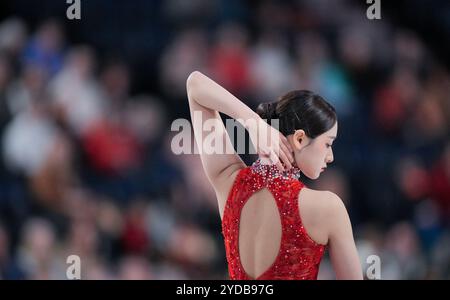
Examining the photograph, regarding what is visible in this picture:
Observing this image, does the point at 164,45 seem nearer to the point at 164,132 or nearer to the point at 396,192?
the point at 164,132

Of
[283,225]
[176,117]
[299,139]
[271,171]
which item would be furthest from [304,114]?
[176,117]

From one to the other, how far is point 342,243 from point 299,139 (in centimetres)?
34

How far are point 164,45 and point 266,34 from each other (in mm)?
719

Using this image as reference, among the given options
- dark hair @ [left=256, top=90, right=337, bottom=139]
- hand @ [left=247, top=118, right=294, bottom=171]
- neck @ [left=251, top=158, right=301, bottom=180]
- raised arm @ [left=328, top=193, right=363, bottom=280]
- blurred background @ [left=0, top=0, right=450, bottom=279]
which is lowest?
raised arm @ [left=328, top=193, right=363, bottom=280]

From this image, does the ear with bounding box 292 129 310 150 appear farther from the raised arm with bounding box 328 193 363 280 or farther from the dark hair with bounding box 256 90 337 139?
the raised arm with bounding box 328 193 363 280

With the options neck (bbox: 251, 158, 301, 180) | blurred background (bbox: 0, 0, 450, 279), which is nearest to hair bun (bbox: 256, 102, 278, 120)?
neck (bbox: 251, 158, 301, 180)

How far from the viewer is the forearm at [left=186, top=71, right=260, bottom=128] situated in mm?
2449

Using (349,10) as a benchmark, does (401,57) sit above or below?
below

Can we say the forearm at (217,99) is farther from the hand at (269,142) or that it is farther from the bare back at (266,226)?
the bare back at (266,226)

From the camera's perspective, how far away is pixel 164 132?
5363 millimetres

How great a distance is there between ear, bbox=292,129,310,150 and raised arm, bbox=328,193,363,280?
180 mm

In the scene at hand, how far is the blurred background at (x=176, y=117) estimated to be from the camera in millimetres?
5062

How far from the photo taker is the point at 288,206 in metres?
2.45
